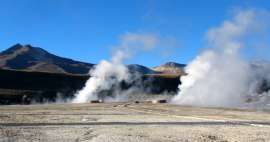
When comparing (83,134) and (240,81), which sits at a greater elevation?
(240,81)

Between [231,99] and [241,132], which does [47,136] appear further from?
[231,99]

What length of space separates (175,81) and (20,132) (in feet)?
393

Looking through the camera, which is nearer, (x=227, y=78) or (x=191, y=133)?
(x=191, y=133)

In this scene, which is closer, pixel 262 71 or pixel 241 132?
pixel 241 132

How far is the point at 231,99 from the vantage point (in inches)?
3275

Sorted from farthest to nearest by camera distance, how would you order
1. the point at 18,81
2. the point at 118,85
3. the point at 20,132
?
the point at 18,81, the point at 118,85, the point at 20,132

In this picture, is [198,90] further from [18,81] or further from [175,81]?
[18,81]

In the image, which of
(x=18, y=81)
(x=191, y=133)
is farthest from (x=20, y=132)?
(x=18, y=81)

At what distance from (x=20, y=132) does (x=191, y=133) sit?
872 cm

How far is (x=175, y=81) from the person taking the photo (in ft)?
478

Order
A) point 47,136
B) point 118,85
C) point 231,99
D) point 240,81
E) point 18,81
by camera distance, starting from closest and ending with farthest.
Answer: point 47,136
point 231,99
point 240,81
point 118,85
point 18,81

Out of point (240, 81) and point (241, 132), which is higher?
point (240, 81)

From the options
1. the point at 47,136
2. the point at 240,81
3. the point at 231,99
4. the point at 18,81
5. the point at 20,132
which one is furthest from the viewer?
the point at 18,81

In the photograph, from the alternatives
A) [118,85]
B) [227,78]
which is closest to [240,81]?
[227,78]
